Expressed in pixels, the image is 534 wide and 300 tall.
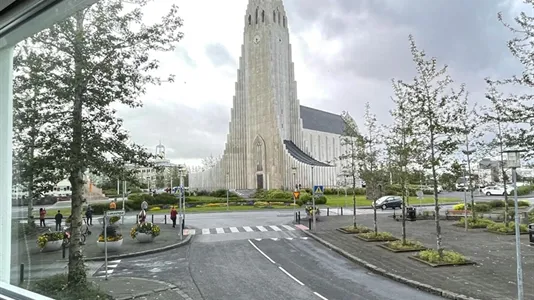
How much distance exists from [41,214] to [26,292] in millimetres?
968

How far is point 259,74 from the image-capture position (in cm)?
2898

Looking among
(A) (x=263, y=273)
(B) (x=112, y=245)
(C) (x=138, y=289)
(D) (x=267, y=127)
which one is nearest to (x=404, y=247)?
(A) (x=263, y=273)

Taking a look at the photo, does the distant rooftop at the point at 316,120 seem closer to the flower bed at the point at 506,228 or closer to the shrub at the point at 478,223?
the shrub at the point at 478,223

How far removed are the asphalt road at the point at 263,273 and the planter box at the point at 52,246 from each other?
5.04 feet

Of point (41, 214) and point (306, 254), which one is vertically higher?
point (41, 214)

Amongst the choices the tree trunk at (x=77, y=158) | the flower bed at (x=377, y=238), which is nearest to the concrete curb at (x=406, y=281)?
the flower bed at (x=377, y=238)

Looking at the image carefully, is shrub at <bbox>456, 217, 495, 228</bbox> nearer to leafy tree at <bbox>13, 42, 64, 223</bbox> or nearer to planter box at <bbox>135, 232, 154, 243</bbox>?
planter box at <bbox>135, 232, 154, 243</bbox>

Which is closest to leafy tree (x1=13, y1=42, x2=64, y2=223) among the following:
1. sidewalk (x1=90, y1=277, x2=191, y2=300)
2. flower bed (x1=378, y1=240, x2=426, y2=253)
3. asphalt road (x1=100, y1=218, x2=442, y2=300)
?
sidewalk (x1=90, y1=277, x2=191, y2=300)

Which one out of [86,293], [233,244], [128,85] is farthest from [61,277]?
[233,244]

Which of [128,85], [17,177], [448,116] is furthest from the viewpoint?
[448,116]

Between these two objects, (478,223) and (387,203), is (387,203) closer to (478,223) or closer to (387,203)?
(387,203)

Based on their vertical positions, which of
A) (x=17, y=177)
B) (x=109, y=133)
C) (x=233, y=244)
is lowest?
(x=233, y=244)

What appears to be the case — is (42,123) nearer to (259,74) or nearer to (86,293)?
(86,293)

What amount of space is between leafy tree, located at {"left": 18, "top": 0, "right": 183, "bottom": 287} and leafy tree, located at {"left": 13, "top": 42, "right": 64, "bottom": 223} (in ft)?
0.19
